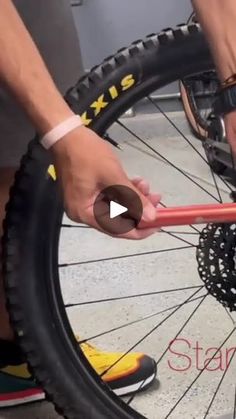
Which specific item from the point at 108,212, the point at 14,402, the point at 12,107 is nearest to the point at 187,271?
the point at 14,402

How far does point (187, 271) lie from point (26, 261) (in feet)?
2.05

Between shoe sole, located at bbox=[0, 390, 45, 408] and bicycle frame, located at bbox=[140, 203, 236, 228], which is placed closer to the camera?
bicycle frame, located at bbox=[140, 203, 236, 228]

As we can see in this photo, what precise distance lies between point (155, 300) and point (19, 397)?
36 centimetres

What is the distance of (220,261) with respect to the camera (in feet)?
2.90

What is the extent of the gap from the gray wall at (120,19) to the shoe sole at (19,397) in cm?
148

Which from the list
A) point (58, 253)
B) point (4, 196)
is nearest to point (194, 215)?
point (58, 253)

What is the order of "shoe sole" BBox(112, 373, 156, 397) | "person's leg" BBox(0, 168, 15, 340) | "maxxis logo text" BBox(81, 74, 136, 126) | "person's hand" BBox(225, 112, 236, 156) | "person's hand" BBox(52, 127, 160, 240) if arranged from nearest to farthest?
"person's hand" BBox(52, 127, 160, 240) < "person's hand" BBox(225, 112, 236, 156) < "maxxis logo text" BBox(81, 74, 136, 126) < "person's leg" BBox(0, 168, 15, 340) < "shoe sole" BBox(112, 373, 156, 397)

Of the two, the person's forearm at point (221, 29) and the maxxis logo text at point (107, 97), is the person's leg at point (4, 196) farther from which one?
the person's forearm at point (221, 29)

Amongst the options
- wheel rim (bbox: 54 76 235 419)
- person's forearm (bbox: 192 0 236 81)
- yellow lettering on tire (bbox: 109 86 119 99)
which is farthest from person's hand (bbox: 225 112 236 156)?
wheel rim (bbox: 54 76 235 419)

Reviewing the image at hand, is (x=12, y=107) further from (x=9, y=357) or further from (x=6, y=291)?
(x=9, y=357)

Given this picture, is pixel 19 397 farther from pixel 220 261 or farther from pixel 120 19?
pixel 120 19

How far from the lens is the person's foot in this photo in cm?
103
